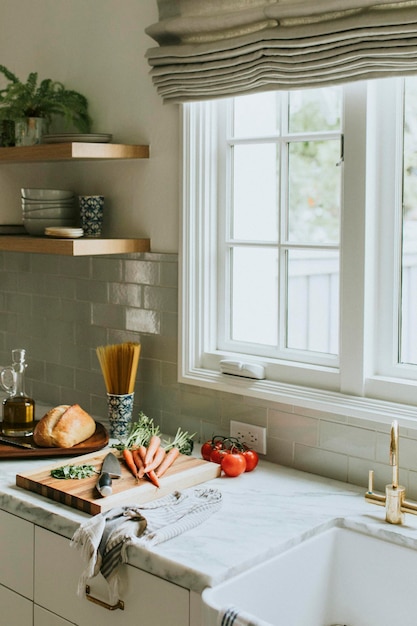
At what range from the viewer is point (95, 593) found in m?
2.06

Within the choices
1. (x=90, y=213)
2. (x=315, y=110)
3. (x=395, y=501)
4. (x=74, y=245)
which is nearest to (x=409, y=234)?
(x=315, y=110)

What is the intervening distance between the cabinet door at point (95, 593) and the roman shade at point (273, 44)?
4.60 ft

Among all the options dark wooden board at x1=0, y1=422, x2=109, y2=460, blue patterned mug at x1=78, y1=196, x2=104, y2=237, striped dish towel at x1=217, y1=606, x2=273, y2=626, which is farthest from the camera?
blue patterned mug at x1=78, y1=196, x2=104, y2=237

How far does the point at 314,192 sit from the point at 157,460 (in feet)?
3.11

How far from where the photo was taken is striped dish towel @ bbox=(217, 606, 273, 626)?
5.49 ft

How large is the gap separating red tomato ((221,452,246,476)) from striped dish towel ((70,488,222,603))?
0.30m

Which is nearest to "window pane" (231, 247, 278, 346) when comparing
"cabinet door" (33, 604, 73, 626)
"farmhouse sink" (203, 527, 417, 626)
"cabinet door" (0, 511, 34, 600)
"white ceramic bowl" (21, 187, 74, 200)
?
"white ceramic bowl" (21, 187, 74, 200)

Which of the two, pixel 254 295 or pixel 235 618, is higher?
pixel 254 295

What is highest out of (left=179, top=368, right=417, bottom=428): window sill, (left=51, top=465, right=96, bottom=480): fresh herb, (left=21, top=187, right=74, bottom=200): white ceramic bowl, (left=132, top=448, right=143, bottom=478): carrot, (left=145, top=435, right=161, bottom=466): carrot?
(left=21, top=187, right=74, bottom=200): white ceramic bowl

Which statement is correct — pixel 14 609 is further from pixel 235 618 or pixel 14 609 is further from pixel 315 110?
pixel 315 110

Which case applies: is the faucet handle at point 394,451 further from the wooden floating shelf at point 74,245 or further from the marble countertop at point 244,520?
the wooden floating shelf at point 74,245

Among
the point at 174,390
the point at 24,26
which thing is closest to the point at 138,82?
the point at 24,26

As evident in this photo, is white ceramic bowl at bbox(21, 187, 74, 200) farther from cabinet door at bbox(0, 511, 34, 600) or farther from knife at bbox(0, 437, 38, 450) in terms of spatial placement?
cabinet door at bbox(0, 511, 34, 600)

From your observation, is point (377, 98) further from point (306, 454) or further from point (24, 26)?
point (24, 26)
